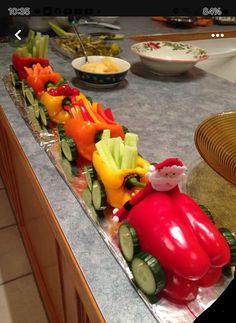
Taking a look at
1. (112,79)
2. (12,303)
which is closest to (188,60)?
(112,79)

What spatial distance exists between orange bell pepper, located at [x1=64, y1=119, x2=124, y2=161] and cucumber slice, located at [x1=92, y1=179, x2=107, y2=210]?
0.32ft

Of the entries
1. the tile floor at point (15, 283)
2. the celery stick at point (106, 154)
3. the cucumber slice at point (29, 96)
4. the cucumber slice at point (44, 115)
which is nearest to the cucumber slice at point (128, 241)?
the celery stick at point (106, 154)

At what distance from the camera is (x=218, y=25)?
81.1 inches

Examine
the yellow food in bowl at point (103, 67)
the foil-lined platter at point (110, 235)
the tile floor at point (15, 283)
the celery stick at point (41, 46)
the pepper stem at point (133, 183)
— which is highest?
the celery stick at point (41, 46)

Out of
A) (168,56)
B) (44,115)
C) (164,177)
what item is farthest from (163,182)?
(168,56)

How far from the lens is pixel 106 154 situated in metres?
0.53

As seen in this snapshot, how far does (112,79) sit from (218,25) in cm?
137

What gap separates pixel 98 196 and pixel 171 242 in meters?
0.17

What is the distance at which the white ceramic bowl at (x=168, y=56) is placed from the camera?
1.15m

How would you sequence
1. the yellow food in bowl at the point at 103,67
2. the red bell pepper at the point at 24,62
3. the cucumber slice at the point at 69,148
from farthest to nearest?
the yellow food in bowl at the point at 103,67
the red bell pepper at the point at 24,62
the cucumber slice at the point at 69,148

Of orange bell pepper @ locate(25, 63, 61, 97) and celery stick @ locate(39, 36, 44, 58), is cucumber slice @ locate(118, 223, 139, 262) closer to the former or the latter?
orange bell pepper @ locate(25, 63, 61, 97)

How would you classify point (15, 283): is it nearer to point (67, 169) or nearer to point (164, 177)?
point (67, 169)

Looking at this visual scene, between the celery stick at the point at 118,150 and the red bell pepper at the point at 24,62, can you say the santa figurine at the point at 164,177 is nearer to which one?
the celery stick at the point at 118,150

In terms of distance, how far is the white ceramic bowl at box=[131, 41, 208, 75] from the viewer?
3.77 ft
